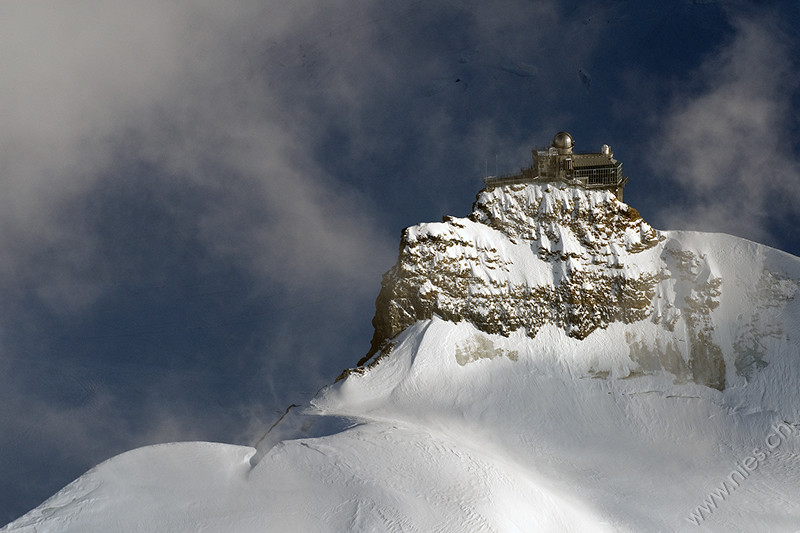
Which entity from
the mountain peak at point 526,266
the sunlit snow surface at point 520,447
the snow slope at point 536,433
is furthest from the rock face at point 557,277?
the sunlit snow surface at point 520,447

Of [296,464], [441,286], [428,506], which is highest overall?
[441,286]

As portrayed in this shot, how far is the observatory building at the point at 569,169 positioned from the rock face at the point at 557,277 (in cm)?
292

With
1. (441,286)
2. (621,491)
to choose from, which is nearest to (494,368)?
(441,286)

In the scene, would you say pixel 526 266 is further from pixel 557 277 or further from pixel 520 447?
pixel 520 447

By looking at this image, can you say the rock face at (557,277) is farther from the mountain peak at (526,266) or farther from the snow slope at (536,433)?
the snow slope at (536,433)

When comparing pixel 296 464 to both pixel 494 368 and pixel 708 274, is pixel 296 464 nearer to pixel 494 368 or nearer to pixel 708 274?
pixel 494 368

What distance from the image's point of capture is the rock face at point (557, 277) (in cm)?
16112

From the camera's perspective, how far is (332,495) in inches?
4870

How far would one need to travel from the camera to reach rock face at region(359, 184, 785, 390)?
161125mm

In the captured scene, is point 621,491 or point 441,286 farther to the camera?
point 441,286

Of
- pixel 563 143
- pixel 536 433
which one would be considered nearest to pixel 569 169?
pixel 563 143

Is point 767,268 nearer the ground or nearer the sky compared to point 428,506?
nearer the sky

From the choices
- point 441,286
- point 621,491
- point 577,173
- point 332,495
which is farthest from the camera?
point 577,173

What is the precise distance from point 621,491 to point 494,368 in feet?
86.6
